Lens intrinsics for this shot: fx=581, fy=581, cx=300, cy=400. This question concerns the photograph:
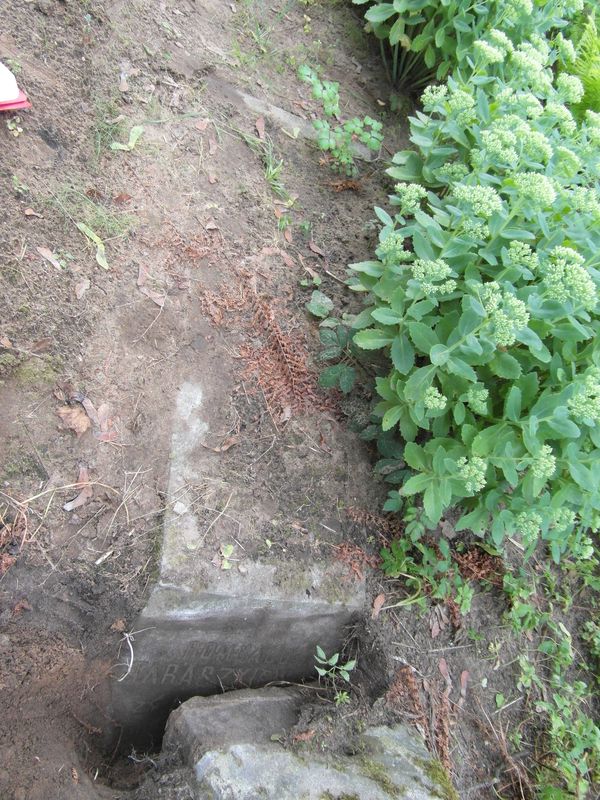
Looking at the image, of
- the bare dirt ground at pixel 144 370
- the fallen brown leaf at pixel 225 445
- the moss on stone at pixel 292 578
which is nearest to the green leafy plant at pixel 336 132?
the bare dirt ground at pixel 144 370

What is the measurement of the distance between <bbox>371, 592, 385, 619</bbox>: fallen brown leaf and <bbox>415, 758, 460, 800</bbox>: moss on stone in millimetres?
631

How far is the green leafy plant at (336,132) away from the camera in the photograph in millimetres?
3643

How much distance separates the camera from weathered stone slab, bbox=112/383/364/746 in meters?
2.54

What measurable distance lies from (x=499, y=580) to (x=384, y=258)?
1.90 meters

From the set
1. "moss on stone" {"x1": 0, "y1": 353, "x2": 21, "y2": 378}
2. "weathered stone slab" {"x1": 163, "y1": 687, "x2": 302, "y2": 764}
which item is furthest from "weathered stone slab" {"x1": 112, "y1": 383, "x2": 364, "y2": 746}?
"moss on stone" {"x1": 0, "y1": 353, "x2": 21, "y2": 378}

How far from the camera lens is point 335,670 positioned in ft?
9.52

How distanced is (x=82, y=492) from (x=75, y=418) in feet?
1.10

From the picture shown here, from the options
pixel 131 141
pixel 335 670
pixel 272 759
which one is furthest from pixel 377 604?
pixel 131 141

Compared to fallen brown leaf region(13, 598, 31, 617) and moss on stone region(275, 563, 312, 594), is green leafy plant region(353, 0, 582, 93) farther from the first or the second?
fallen brown leaf region(13, 598, 31, 617)

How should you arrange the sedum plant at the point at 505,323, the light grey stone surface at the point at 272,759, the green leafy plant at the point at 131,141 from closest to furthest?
the light grey stone surface at the point at 272,759, the sedum plant at the point at 505,323, the green leafy plant at the point at 131,141

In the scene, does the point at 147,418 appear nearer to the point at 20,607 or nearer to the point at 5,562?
the point at 5,562

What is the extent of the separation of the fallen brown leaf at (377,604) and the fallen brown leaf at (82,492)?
146 centimetres

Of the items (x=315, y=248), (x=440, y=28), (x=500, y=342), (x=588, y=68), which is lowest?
(x=315, y=248)

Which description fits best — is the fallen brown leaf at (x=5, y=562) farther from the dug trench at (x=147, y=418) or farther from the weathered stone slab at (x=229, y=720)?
the weathered stone slab at (x=229, y=720)
